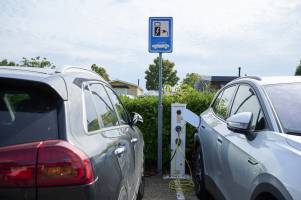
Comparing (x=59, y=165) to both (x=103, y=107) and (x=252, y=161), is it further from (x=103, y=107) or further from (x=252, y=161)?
(x=252, y=161)

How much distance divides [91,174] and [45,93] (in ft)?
2.04

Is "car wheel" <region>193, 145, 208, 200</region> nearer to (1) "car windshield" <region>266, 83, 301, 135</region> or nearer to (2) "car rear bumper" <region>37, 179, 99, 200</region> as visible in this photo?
(1) "car windshield" <region>266, 83, 301, 135</region>

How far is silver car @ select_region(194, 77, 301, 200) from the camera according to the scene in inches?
120

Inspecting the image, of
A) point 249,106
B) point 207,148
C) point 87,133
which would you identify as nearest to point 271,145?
point 249,106

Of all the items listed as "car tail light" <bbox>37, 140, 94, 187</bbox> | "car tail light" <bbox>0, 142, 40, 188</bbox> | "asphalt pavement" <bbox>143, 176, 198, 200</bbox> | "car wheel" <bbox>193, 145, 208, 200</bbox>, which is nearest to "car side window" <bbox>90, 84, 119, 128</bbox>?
"car tail light" <bbox>37, 140, 94, 187</bbox>

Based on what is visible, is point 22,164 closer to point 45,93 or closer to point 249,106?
point 45,93

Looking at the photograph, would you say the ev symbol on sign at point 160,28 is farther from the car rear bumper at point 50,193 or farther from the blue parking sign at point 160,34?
the car rear bumper at point 50,193

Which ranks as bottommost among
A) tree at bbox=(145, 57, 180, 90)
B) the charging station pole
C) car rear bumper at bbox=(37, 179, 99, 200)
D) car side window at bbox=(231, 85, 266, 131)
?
tree at bbox=(145, 57, 180, 90)

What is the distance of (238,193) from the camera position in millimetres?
3920

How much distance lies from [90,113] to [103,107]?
714 mm

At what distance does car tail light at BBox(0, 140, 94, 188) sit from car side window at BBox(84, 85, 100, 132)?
50 cm

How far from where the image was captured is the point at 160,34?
26.8 ft

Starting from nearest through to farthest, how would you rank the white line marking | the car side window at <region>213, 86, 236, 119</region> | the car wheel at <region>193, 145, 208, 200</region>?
the car side window at <region>213, 86, 236, 119</region>
the car wheel at <region>193, 145, 208, 200</region>
the white line marking

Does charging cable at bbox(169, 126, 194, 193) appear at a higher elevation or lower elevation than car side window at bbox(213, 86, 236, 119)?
lower
